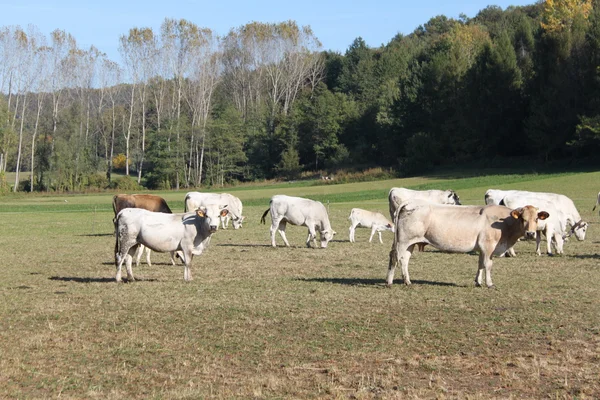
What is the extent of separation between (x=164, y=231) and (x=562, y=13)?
2928 inches

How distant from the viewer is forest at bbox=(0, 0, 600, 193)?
6838cm

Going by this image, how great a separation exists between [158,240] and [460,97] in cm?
6570

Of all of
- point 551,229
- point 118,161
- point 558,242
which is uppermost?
point 551,229

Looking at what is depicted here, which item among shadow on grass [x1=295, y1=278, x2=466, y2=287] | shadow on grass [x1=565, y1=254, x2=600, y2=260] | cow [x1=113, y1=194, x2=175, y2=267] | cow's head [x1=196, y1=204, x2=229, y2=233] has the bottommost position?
shadow on grass [x1=295, y1=278, x2=466, y2=287]

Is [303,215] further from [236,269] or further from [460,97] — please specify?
[460,97]

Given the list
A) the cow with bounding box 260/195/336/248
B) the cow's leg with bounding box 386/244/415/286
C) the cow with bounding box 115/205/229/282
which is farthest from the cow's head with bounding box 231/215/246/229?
the cow's leg with bounding box 386/244/415/286

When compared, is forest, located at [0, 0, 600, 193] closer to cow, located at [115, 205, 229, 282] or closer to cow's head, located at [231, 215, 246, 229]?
cow's head, located at [231, 215, 246, 229]

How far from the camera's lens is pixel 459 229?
14.1 m

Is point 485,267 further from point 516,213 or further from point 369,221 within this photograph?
point 369,221

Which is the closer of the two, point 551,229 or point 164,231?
point 164,231

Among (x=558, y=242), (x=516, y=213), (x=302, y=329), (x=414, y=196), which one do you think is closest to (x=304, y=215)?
(x=414, y=196)

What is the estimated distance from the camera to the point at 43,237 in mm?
28344

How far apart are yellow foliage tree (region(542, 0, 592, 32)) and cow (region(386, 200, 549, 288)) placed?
59.8 meters

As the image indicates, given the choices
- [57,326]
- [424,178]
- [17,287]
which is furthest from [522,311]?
[424,178]
